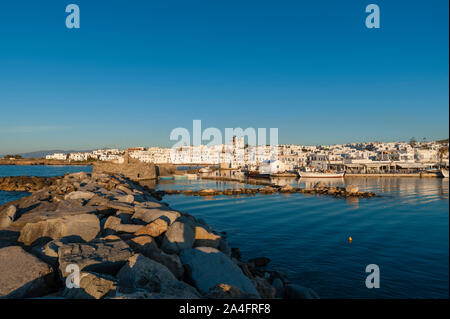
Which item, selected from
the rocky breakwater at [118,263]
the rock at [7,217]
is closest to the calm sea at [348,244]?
the rocky breakwater at [118,263]

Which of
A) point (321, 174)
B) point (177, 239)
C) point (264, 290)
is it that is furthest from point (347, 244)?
point (321, 174)

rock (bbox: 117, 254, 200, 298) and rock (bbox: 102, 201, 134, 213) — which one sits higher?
rock (bbox: 102, 201, 134, 213)

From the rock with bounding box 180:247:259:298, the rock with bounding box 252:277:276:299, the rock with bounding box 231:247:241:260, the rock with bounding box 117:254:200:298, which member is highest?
the rock with bounding box 117:254:200:298

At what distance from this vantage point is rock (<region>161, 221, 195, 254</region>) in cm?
643

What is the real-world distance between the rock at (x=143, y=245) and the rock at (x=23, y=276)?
58.5 inches

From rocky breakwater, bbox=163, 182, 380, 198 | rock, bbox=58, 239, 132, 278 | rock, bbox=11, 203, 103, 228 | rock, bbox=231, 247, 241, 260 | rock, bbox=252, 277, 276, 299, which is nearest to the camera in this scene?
rock, bbox=58, 239, 132, 278

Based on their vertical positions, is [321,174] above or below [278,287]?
above

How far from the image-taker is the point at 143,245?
18.8 ft

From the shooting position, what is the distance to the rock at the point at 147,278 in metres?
4.12

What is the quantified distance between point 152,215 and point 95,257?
12.3 feet

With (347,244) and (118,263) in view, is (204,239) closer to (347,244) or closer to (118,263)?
(118,263)

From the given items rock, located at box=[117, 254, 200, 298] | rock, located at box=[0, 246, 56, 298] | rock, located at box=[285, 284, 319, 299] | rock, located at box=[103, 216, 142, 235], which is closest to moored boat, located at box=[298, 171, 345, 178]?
rock, located at box=[285, 284, 319, 299]

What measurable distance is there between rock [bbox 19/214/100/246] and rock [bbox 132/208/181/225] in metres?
1.78

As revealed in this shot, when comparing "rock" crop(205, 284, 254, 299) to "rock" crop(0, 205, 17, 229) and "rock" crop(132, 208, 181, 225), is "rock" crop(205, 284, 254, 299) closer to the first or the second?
"rock" crop(132, 208, 181, 225)
